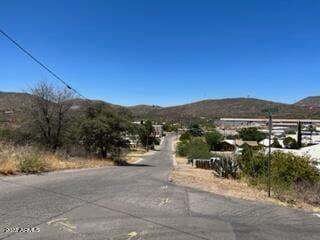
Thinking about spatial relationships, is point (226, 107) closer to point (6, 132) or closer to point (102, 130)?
point (102, 130)

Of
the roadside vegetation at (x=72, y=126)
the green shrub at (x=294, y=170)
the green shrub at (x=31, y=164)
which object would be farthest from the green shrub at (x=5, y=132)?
the green shrub at (x=294, y=170)

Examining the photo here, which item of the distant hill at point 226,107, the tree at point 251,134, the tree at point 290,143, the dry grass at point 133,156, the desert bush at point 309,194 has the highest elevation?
the distant hill at point 226,107

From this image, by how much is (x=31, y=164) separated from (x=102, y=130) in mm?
22859

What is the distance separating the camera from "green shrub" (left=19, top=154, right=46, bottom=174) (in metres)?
16.9

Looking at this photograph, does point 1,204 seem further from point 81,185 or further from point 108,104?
point 108,104

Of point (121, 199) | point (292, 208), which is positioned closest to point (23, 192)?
point (121, 199)

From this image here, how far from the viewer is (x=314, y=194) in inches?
555

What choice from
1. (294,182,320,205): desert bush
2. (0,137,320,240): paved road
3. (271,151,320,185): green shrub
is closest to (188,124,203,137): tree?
(271,151,320,185): green shrub

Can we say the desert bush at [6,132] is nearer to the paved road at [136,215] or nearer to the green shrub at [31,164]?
the green shrub at [31,164]

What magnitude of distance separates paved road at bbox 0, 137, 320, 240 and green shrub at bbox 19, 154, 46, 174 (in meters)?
3.25

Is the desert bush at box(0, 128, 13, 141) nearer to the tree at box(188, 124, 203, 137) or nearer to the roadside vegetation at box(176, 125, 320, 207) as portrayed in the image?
the roadside vegetation at box(176, 125, 320, 207)

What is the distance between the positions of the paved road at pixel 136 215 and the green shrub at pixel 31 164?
10.7 ft

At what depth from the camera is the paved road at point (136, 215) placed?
7.78 meters

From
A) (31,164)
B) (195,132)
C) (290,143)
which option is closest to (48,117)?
(31,164)
